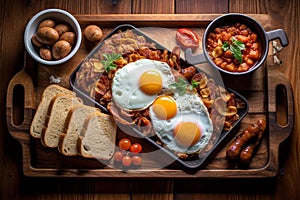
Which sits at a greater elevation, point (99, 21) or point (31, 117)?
point (99, 21)

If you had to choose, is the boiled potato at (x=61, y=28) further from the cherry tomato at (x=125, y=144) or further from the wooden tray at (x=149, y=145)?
the cherry tomato at (x=125, y=144)

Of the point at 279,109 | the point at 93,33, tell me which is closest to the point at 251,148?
the point at 279,109

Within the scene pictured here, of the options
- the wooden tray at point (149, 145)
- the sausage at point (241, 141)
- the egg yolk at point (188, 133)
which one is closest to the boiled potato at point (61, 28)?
the wooden tray at point (149, 145)

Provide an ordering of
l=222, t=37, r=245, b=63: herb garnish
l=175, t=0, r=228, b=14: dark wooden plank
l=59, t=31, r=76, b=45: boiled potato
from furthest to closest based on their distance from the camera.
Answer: l=175, t=0, r=228, b=14: dark wooden plank
l=59, t=31, r=76, b=45: boiled potato
l=222, t=37, r=245, b=63: herb garnish

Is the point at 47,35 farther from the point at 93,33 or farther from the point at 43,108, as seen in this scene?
the point at 43,108

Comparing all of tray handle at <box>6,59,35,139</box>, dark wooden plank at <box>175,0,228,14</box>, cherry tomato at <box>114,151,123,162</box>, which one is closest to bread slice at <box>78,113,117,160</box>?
cherry tomato at <box>114,151,123,162</box>

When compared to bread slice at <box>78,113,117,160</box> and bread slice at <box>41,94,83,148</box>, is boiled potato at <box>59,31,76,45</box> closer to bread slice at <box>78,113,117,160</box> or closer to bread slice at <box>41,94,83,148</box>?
bread slice at <box>41,94,83,148</box>

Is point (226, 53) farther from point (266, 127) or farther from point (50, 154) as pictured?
point (50, 154)

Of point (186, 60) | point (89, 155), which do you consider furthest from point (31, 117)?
point (186, 60)
